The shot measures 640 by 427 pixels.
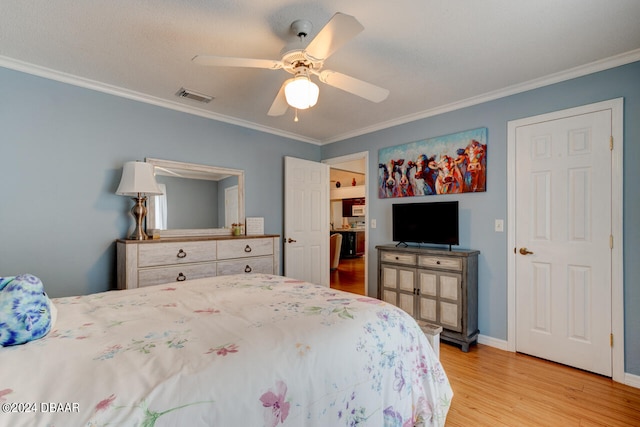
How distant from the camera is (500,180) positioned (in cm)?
287

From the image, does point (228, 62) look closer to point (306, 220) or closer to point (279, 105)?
point (279, 105)

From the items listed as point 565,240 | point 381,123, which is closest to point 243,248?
point 381,123

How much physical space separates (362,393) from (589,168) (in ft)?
8.46

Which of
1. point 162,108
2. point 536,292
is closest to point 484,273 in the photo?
point 536,292

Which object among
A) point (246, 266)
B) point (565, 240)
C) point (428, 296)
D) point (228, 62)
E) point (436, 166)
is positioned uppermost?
point (228, 62)

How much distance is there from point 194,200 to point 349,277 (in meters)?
3.84

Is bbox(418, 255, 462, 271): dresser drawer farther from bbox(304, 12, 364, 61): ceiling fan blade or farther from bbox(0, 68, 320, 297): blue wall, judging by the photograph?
bbox(0, 68, 320, 297): blue wall

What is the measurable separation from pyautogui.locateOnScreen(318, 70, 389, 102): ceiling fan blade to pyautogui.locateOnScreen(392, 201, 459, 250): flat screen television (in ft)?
5.33

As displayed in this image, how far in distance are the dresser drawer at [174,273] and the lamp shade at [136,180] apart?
70 centimetres

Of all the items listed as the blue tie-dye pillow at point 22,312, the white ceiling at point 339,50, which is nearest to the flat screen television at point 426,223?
the white ceiling at point 339,50

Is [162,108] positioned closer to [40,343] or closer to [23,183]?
[23,183]

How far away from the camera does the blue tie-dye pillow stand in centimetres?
95

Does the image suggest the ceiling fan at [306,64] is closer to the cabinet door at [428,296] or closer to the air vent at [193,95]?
the air vent at [193,95]

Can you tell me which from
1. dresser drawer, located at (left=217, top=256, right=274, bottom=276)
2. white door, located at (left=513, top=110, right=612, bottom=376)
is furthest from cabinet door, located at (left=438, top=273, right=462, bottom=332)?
dresser drawer, located at (left=217, top=256, right=274, bottom=276)
